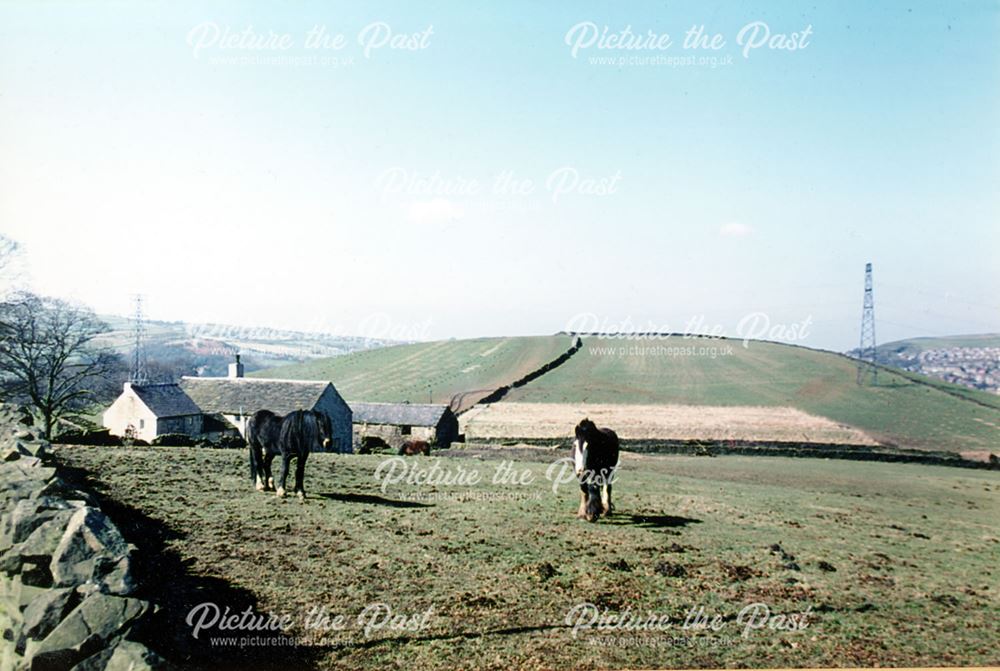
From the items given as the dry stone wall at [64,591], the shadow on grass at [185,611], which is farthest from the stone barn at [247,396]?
the dry stone wall at [64,591]

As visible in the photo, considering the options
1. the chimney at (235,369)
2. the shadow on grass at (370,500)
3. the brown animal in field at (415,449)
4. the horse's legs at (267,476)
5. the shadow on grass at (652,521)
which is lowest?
the brown animal in field at (415,449)

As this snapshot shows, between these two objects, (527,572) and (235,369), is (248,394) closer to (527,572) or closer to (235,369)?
(235,369)

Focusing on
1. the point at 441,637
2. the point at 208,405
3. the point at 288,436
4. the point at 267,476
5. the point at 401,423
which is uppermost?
the point at 288,436

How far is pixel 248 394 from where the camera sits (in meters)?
37.3

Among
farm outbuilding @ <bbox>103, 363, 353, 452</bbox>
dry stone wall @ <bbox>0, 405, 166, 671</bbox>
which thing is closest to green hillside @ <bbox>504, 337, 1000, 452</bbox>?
farm outbuilding @ <bbox>103, 363, 353, 452</bbox>

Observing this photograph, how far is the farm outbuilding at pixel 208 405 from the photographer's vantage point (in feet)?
112

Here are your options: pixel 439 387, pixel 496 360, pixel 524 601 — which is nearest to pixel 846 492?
pixel 524 601

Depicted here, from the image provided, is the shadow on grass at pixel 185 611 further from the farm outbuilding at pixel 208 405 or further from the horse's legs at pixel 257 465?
the farm outbuilding at pixel 208 405

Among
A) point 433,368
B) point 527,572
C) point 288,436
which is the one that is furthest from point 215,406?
point 433,368

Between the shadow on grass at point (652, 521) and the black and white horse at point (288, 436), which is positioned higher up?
the black and white horse at point (288, 436)

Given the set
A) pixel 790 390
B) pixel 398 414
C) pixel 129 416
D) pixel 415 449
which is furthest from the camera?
pixel 790 390

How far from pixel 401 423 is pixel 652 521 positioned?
32.7 m

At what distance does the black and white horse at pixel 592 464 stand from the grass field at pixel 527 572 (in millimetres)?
593

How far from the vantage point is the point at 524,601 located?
9.14m
